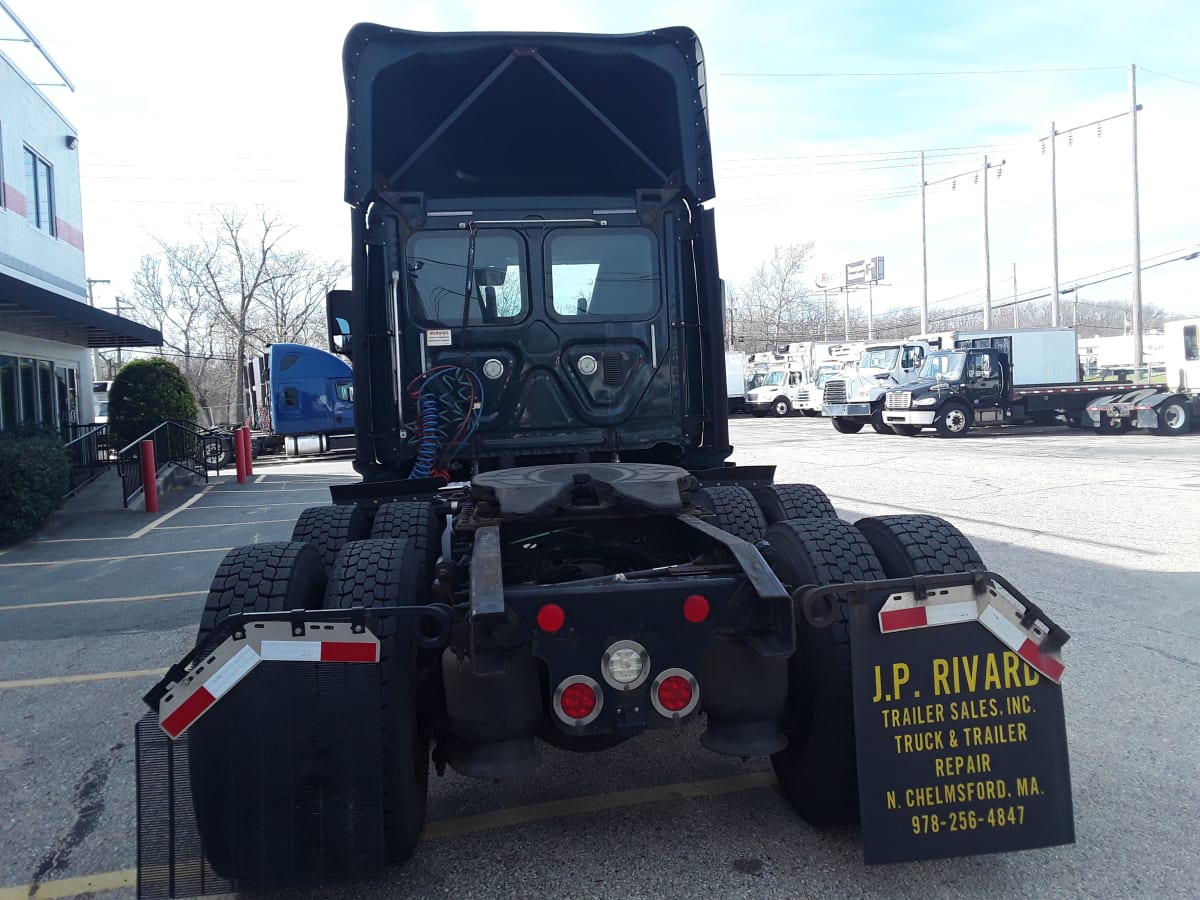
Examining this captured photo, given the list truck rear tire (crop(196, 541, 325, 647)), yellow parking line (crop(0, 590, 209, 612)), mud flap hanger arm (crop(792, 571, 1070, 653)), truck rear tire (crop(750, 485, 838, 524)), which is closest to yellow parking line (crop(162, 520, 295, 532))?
yellow parking line (crop(0, 590, 209, 612))

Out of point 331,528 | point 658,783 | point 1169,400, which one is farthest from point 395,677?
point 1169,400

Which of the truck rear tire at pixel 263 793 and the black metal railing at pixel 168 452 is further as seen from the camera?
the black metal railing at pixel 168 452

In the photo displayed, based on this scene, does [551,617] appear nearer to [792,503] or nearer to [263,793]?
[263,793]

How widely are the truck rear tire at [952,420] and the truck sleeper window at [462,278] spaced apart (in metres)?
22.4

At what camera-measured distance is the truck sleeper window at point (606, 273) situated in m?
5.44

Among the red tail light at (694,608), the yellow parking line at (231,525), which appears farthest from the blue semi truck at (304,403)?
the red tail light at (694,608)

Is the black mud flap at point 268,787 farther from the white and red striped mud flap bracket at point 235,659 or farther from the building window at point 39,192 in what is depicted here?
the building window at point 39,192

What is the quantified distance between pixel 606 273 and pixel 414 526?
2251mm

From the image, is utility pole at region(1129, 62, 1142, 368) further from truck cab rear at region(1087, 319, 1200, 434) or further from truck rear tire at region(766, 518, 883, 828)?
truck rear tire at region(766, 518, 883, 828)

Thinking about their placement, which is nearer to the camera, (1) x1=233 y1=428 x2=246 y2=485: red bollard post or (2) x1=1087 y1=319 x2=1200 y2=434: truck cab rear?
(1) x1=233 y1=428 x2=246 y2=485: red bollard post

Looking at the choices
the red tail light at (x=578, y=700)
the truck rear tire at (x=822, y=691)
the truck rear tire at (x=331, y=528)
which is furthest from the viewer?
the truck rear tire at (x=331, y=528)

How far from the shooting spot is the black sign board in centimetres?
270

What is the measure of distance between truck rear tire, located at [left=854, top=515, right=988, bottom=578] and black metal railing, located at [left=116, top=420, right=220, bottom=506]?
13.5 metres

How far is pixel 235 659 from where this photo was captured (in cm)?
259
